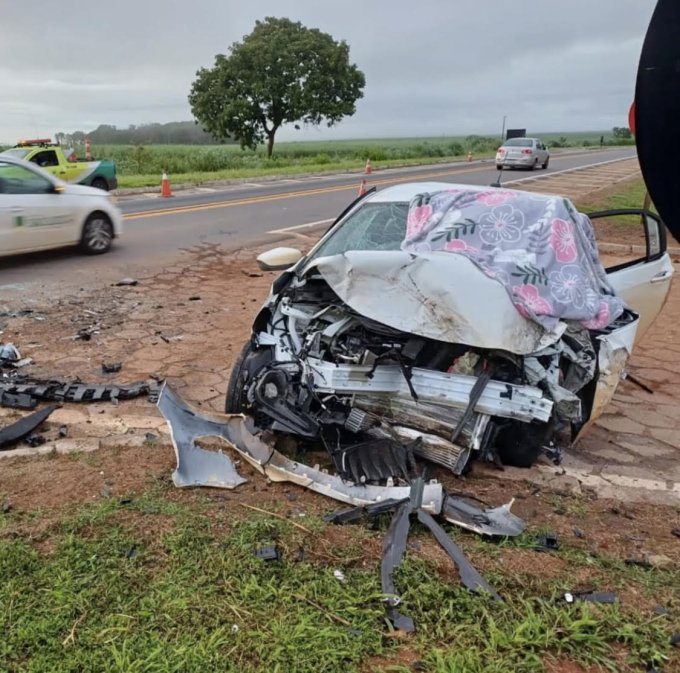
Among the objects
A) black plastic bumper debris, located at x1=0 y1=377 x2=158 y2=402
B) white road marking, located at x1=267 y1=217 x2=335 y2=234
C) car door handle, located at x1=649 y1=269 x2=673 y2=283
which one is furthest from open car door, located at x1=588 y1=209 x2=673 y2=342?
white road marking, located at x1=267 y1=217 x2=335 y2=234

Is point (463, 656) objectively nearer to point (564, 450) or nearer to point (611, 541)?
point (611, 541)

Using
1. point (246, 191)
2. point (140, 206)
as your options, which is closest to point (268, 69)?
point (246, 191)

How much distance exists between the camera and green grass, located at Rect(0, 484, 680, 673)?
7.44 ft

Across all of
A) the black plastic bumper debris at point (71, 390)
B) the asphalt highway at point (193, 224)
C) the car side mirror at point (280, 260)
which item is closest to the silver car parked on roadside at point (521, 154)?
the asphalt highway at point (193, 224)

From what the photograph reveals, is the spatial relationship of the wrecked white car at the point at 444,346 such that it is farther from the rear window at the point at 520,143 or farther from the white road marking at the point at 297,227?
the rear window at the point at 520,143

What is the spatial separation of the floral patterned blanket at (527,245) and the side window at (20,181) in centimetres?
679

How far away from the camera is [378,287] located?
3.53m

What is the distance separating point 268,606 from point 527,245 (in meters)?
2.54

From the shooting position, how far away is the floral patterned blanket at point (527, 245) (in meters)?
3.52

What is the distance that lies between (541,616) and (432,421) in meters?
1.22

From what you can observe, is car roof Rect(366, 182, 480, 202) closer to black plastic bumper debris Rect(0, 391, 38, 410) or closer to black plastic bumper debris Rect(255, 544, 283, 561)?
black plastic bumper debris Rect(255, 544, 283, 561)

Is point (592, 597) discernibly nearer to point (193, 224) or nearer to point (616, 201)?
point (193, 224)

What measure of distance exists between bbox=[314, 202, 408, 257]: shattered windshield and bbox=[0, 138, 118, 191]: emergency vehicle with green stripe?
1405 centimetres

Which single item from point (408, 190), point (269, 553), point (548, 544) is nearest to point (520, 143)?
point (408, 190)
